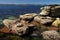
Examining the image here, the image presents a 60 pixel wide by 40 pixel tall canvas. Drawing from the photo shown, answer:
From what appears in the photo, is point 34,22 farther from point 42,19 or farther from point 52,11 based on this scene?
point 52,11

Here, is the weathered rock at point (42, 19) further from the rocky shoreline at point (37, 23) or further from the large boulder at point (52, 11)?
the large boulder at point (52, 11)

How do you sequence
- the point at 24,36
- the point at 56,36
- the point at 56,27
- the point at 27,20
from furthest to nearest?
the point at 27,20, the point at 56,27, the point at 24,36, the point at 56,36

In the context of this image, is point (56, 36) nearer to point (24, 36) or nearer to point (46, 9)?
point (24, 36)

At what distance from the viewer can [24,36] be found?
1672 inches

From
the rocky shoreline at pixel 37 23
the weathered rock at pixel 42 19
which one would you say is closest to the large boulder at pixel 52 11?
the rocky shoreline at pixel 37 23

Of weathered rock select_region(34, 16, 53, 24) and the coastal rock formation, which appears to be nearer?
the coastal rock formation

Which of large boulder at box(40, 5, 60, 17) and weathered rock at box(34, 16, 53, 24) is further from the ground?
large boulder at box(40, 5, 60, 17)

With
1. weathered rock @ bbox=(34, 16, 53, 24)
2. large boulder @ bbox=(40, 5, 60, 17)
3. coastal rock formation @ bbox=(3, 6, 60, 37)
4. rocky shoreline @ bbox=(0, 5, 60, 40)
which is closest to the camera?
rocky shoreline @ bbox=(0, 5, 60, 40)

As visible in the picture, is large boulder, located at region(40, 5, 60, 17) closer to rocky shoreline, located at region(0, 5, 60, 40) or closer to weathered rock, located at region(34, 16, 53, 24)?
rocky shoreline, located at region(0, 5, 60, 40)

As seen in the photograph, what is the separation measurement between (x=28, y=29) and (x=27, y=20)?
8901 mm

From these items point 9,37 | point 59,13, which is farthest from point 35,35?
point 59,13

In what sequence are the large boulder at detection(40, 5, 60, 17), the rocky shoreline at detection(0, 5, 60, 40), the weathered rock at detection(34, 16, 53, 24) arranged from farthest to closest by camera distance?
the large boulder at detection(40, 5, 60, 17), the weathered rock at detection(34, 16, 53, 24), the rocky shoreline at detection(0, 5, 60, 40)

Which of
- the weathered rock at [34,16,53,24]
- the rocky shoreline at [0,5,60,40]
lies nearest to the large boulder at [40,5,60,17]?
the rocky shoreline at [0,5,60,40]

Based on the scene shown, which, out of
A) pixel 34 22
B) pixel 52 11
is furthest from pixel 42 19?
pixel 52 11
